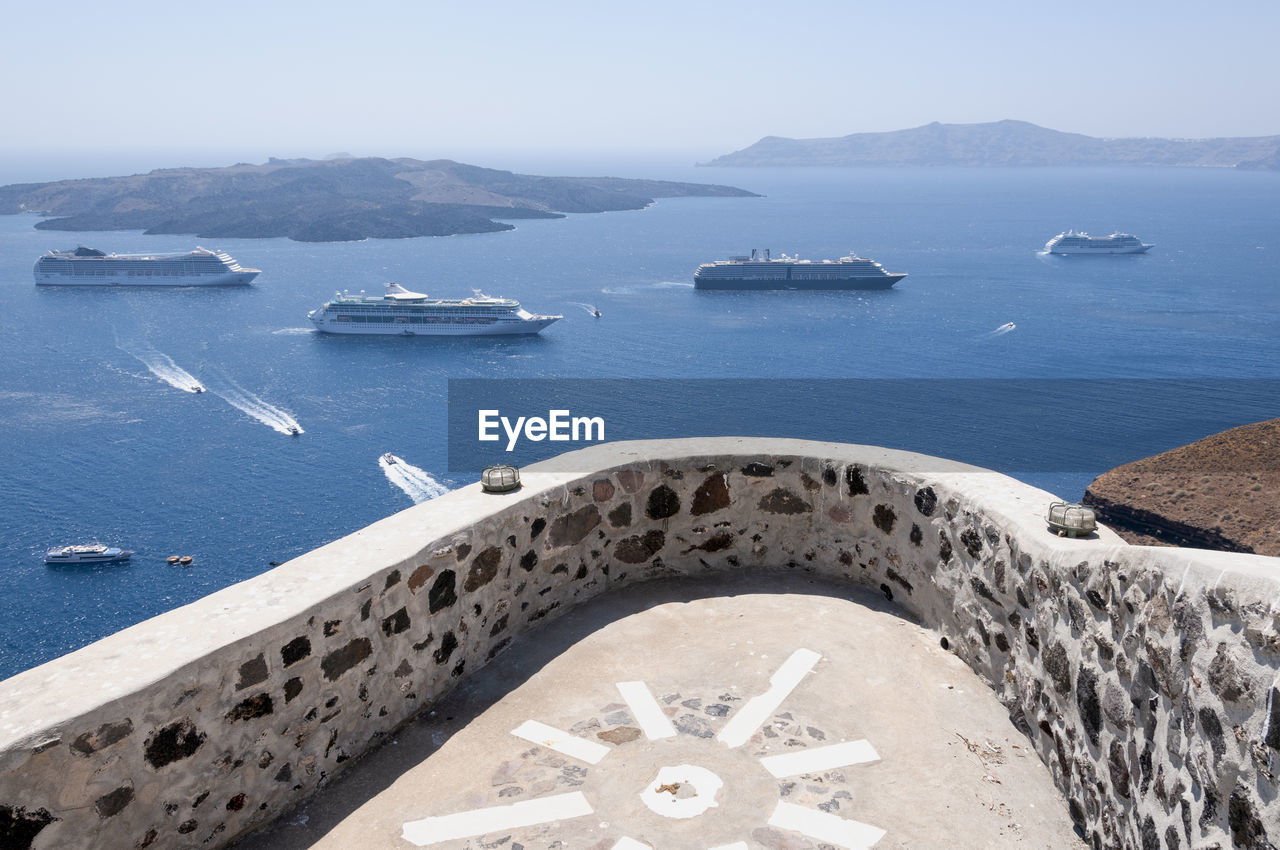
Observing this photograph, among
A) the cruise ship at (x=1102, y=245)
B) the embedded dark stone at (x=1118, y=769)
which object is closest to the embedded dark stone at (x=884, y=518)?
the embedded dark stone at (x=1118, y=769)

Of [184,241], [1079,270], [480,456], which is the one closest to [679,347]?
[480,456]

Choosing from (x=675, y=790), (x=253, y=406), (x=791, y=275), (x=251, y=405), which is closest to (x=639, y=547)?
(x=675, y=790)

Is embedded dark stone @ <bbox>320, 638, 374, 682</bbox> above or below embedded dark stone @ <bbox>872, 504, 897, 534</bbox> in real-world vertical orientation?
below

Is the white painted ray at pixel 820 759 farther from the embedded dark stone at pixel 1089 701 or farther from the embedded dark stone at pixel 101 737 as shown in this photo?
the embedded dark stone at pixel 101 737

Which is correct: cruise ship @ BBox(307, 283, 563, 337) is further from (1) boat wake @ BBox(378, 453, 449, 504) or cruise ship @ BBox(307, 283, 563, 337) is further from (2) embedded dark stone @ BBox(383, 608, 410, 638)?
(2) embedded dark stone @ BBox(383, 608, 410, 638)

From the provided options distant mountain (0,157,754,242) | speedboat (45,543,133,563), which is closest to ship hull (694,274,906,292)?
speedboat (45,543,133,563)
